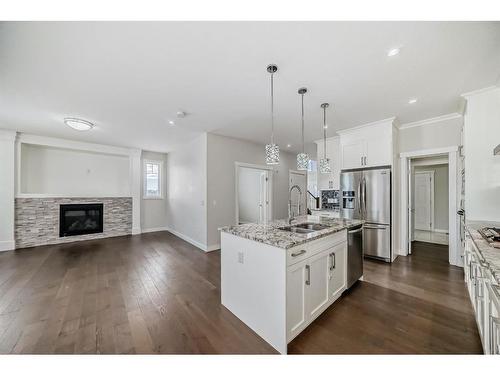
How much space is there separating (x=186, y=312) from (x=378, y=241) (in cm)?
356

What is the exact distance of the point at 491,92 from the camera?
8.48 ft

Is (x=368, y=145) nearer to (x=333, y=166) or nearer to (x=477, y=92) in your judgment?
(x=333, y=166)

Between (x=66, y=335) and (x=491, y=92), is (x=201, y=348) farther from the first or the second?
(x=491, y=92)

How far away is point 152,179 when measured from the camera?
22.4 feet

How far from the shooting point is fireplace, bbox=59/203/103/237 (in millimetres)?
5246

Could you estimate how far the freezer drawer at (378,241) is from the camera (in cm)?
368

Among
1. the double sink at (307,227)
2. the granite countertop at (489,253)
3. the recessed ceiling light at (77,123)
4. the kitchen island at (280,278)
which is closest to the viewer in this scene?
the granite countertop at (489,253)

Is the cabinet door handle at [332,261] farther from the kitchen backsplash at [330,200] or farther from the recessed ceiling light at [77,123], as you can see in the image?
the recessed ceiling light at [77,123]

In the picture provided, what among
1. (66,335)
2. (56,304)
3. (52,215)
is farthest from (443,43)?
(52,215)

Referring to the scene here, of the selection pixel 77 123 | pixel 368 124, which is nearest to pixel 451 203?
A: pixel 368 124

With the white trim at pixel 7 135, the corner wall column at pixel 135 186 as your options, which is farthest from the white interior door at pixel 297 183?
the white trim at pixel 7 135

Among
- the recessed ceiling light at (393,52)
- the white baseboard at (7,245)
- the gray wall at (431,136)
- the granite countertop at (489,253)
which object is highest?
the recessed ceiling light at (393,52)

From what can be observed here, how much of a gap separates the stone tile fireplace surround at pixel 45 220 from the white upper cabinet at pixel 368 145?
21.5 feet

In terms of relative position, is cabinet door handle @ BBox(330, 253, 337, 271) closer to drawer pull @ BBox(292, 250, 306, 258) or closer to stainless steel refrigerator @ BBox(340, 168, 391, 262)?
drawer pull @ BBox(292, 250, 306, 258)
